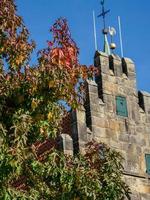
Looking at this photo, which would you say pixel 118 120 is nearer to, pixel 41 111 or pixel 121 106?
pixel 121 106

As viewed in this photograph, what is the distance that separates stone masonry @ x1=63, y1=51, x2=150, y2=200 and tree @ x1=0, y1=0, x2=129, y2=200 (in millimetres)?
7325

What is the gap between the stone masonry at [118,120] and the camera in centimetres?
2250

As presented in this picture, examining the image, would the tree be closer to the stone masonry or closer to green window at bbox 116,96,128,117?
the stone masonry

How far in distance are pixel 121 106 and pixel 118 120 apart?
Result: 75 centimetres

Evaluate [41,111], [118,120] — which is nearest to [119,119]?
[118,120]

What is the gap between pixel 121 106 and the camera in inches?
971

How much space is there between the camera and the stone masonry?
22.5 m

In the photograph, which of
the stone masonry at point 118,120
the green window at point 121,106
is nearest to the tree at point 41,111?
the stone masonry at point 118,120

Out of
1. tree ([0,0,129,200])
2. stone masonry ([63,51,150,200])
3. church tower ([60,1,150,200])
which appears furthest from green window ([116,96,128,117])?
tree ([0,0,129,200])

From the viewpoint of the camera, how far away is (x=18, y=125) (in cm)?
1318

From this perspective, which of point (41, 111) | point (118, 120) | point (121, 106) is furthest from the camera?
point (121, 106)

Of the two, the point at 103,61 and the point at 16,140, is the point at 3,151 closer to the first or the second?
the point at 16,140

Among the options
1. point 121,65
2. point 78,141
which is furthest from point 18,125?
point 121,65

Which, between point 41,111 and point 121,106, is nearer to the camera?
point 41,111
